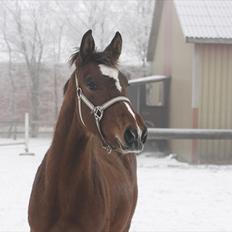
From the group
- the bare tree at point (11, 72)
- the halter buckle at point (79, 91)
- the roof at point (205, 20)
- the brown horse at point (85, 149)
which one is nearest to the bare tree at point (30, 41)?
the bare tree at point (11, 72)

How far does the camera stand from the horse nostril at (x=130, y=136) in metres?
2.51

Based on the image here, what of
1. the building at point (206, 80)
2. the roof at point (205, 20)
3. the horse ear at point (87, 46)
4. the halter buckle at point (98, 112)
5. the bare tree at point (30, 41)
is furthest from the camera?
the bare tree at point (30, 41)

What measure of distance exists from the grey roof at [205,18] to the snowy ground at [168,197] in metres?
3.30

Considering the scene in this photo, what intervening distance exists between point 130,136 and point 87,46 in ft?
2.28

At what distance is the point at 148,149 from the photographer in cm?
1522

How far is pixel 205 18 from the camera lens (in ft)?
43.2

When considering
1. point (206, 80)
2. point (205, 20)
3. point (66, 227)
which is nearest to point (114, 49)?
point (66, 227)

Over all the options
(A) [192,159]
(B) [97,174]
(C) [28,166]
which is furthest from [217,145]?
(B) [97,174]

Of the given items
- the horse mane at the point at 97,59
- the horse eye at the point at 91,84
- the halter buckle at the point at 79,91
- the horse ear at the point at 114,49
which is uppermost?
the horse ear at the point at 114,49

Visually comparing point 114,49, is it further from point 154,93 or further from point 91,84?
point 154,93

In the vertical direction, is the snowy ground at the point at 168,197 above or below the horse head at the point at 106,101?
below

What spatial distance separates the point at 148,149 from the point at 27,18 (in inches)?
549

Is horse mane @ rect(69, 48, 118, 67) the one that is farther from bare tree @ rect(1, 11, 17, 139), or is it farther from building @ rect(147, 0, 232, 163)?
bare tree @ rect(1, 11, 17, 139)

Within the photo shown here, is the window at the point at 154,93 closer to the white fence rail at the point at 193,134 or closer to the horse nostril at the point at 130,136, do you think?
the white fence rail at the point at 193,134
